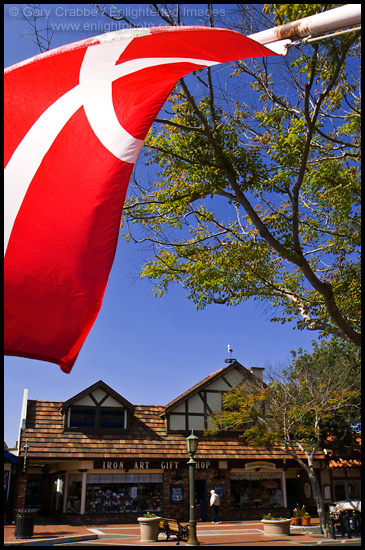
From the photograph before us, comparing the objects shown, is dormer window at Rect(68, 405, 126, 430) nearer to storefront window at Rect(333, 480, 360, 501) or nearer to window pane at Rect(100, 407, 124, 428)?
window pane at Rect(100, 407, 124, 428)

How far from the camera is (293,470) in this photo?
95.3 ft

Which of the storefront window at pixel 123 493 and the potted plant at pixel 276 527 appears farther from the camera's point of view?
the storefront window at pixel 123 493

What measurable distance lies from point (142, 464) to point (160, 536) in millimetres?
4829

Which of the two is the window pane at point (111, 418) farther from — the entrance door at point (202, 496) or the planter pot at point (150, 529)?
the planter pot at point (150, 529)

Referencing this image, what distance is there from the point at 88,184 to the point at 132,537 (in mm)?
19487

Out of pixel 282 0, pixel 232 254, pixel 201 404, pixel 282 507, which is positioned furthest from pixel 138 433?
pixel 282 0

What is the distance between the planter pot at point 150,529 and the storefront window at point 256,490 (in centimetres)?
922

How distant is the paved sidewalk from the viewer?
59.0 feet

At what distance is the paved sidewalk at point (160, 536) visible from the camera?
17984mm

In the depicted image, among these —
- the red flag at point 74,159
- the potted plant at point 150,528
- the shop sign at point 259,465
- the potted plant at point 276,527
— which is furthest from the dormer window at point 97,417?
the red flag at point 74,159

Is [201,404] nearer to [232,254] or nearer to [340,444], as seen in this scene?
[340,444]

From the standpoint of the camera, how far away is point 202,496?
26734 millimetres

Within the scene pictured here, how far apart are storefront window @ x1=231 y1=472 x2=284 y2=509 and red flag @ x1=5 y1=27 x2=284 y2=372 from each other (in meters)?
26.4

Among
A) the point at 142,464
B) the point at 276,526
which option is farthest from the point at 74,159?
the point at 142,464
